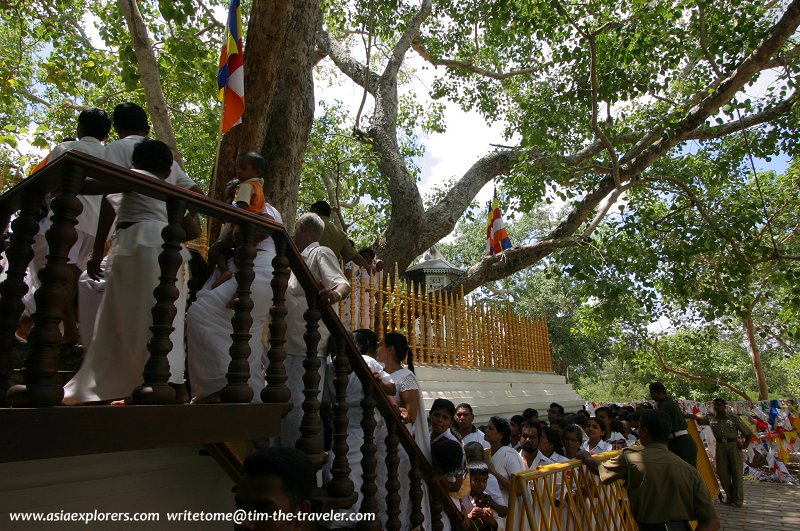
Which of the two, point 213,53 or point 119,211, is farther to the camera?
point 213,53

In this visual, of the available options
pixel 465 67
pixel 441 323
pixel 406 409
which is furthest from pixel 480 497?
pixel 465 67

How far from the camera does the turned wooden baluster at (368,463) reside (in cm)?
335

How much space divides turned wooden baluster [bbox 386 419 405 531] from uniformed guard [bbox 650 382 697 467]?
405 centimetres

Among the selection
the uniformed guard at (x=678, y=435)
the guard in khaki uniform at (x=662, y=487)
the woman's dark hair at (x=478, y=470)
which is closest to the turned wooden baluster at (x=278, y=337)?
the woman's dark hair at (x=478, y=470)

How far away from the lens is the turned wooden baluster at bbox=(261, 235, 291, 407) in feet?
9.66

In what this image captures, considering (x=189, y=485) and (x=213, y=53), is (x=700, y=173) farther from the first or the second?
(x=189, y=485)

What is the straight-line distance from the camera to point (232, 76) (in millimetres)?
4773

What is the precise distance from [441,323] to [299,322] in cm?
522

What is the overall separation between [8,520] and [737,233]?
10.3 metres

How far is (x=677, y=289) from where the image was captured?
10.6 m

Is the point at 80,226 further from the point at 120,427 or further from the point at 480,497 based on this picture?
the point at 480,497

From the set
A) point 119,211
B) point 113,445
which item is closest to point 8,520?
point 113,445

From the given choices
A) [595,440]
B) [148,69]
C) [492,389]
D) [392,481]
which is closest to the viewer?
[392,481]

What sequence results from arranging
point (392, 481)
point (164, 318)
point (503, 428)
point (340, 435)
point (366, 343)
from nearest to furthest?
point (164, 318) < point (340, 435) < point (392, 481) < point (366, 343) < point (503, 428)
